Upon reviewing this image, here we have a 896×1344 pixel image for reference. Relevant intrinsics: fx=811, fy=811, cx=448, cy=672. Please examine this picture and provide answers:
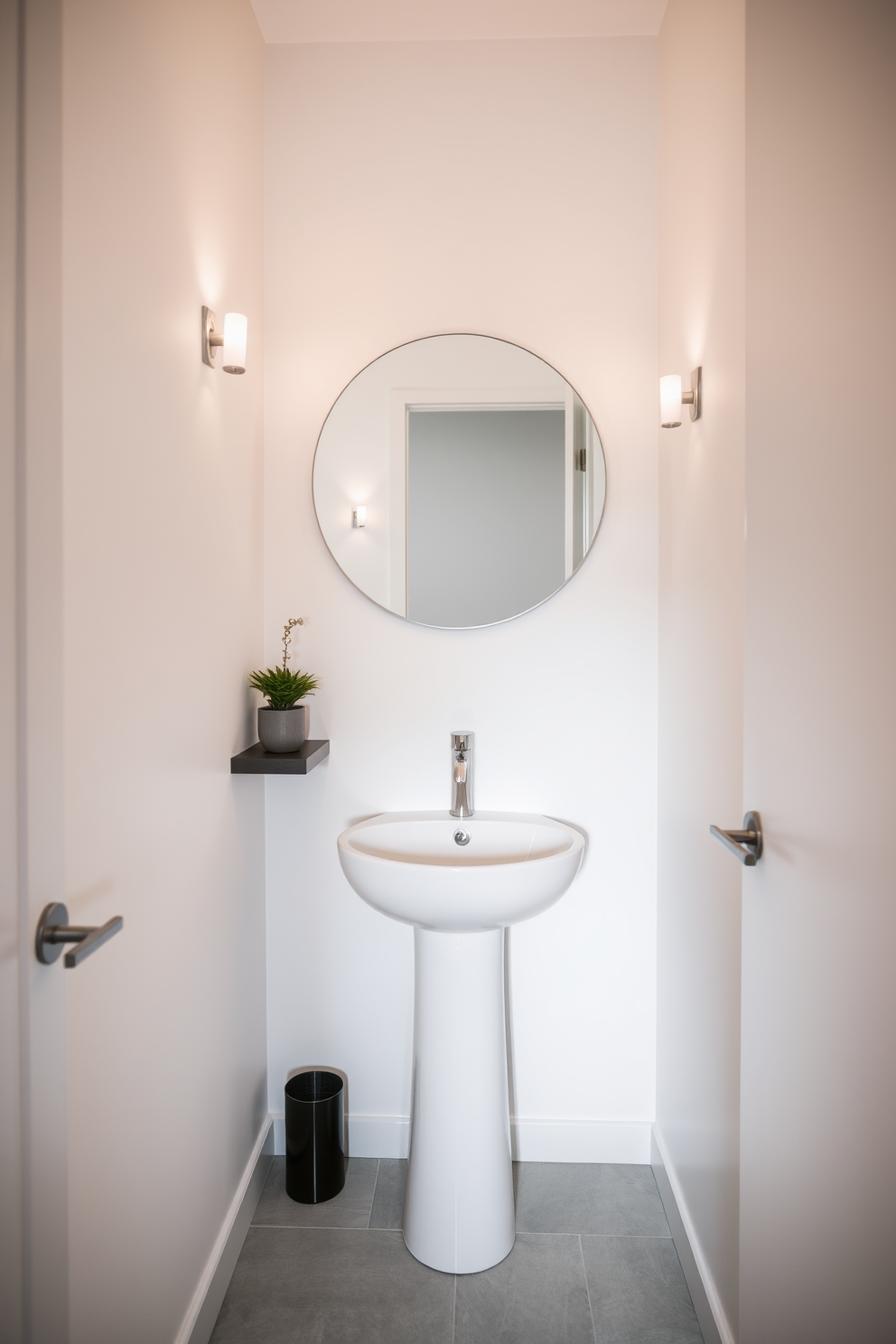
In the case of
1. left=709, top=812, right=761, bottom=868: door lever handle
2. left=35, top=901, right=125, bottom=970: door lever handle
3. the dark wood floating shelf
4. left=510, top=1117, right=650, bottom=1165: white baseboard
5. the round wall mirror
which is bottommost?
left=510, top=1117, right=650, bottom=1165: white baseboard

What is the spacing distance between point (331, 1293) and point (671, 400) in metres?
1.96

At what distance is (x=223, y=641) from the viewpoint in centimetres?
170

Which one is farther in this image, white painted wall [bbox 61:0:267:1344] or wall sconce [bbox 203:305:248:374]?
wall sconce [bbox 203:305:248:374]

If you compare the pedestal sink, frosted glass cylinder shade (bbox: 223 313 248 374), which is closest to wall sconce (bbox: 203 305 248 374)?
frosted glass cylinder shade (bbox: 223 313 248 374)

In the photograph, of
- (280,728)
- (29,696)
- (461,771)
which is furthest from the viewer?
(461,771)

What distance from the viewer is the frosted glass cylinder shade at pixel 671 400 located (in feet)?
5.62

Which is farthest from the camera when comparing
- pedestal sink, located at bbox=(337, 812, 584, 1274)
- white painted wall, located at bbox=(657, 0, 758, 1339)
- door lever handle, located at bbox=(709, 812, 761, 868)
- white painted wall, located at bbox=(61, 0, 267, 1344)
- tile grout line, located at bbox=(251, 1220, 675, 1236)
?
tile grout line, located at bbox=(251, 1220, 675, 1236)

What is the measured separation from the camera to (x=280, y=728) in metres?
1.81

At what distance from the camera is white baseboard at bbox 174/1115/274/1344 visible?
1.44 metres

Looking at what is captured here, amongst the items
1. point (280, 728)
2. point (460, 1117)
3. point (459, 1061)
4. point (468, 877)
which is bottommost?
point (460, 1117)

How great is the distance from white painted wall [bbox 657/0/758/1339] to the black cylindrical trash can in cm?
77

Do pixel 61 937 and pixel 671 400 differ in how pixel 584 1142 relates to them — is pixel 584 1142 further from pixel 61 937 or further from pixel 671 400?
pixel 671 400

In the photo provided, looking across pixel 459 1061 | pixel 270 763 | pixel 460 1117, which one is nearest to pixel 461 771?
pixel 270 763

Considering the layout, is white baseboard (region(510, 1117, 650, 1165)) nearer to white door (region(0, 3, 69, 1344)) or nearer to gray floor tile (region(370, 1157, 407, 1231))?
gray floor tile (region(370, 1157, 407, 1231))
